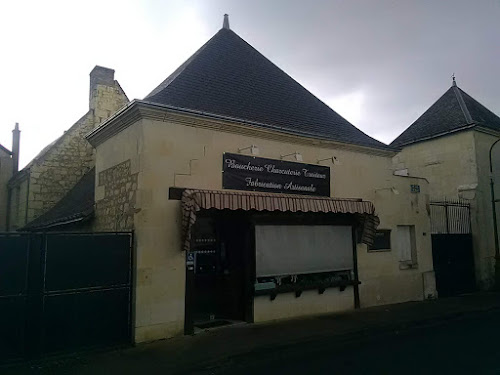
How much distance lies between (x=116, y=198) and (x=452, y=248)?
1166cm

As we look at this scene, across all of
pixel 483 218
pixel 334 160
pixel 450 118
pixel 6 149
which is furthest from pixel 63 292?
pixel 6 149

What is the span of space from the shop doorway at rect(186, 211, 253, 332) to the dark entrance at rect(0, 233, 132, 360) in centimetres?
198

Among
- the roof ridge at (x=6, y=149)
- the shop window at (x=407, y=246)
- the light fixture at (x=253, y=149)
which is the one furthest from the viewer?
the roof ridge at (x=6, y=149)

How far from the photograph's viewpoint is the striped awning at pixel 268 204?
7527mm

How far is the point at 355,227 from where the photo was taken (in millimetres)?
10695

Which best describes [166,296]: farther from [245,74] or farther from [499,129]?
[499,129]

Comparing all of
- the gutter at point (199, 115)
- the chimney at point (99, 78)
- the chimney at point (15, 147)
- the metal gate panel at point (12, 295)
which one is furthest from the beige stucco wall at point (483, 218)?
the chimney at point (15, 147)

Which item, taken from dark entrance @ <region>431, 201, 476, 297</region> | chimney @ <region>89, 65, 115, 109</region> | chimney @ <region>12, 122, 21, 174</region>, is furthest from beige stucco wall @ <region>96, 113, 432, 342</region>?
chimney @ <region>12, 122, 21, 174</region>

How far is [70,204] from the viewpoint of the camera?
1372 centimetres

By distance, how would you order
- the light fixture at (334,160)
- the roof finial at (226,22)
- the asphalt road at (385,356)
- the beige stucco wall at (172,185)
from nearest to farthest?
1. the asphalt road at (385,356)
2. the beige stucco wall at (172,185)
3. the light fixture at (334,160)
4. the roof finial at (226,22)

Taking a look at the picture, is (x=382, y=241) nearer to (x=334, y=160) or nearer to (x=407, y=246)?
(x=407, y=246)

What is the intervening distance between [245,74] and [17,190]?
14114 millimetres

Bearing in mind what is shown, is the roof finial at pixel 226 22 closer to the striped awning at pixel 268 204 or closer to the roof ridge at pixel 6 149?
the striped awning at pixel 268 204

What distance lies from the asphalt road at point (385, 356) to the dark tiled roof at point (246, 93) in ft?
16.7
